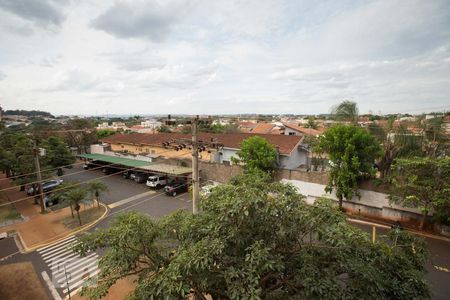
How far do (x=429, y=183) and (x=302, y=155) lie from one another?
43.2 feet

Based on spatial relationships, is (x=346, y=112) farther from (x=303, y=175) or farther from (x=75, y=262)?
(x=75, y=262)

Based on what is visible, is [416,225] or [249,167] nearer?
[416,225]

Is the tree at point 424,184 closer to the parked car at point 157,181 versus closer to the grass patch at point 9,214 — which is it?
the parked car at point 157,181

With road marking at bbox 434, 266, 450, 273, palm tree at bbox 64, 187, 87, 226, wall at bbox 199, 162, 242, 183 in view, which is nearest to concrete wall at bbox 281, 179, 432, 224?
road marking at bbox 434, 266, 450, 273

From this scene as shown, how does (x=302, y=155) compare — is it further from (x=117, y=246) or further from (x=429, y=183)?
(x=117, y=246)

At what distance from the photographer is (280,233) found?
5.88m

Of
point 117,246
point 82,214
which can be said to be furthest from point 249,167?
point 117,246

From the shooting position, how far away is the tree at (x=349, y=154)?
57.8 ft

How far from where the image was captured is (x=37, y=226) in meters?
18.5

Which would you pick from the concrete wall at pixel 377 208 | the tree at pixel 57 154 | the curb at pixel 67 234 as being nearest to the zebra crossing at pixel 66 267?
the curb at pixel 67 234

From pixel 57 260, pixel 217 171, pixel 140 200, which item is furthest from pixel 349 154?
pixel 57 260

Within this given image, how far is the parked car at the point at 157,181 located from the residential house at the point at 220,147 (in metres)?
3.65

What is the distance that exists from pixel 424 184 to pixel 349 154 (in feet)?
14.8

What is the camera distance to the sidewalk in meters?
16.6
